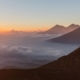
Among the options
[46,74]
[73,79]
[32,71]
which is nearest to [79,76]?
[73,79]

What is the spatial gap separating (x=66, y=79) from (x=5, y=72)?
147 feet

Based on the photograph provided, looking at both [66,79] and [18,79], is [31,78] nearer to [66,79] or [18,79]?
[18,79]

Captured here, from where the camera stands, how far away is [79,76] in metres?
145

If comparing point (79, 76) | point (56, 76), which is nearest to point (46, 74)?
point (56, 76)

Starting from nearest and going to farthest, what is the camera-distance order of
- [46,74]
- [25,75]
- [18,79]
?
[18,79], [25,75], [46,74]

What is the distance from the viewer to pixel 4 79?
12138cm

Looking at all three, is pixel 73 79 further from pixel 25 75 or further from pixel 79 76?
pixel 25 75

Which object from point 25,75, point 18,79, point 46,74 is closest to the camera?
point 18,79

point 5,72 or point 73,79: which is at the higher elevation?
point 5,72

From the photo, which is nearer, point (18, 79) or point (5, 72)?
point (18, 79)

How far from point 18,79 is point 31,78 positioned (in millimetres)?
9106

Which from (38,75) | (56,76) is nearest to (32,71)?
(38,75)

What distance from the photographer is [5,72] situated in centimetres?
14038

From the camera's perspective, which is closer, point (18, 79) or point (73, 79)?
point (18, 79)
